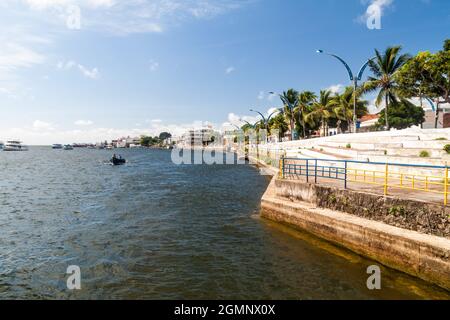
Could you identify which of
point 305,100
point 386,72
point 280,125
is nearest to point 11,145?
point 280,125

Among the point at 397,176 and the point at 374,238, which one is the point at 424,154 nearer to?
the point at 397,176

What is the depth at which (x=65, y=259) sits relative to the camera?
1171 cm

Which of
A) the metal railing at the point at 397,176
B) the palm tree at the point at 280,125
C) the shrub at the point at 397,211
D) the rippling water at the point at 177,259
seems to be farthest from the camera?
the palm tree at the point at 280,125

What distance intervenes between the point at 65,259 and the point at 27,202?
1618 cm

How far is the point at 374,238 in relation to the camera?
33.6 ft

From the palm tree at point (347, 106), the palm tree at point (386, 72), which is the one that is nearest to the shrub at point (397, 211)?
the palm tree at point (386, 72)

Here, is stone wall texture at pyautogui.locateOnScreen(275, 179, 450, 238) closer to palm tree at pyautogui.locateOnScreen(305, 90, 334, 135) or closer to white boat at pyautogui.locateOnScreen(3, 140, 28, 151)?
palm tree at pyautogui.locateOnScreen(305, 90, 334, 135)

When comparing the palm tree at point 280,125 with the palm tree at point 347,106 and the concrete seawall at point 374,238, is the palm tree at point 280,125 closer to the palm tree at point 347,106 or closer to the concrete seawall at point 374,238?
the palm tree at point 347,106

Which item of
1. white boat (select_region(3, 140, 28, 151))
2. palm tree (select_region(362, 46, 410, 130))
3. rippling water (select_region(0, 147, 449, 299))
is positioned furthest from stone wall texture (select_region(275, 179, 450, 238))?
white boat (select_region(3, 140, 28, 151))

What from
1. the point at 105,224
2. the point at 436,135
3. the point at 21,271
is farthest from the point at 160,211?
the point at 436,135

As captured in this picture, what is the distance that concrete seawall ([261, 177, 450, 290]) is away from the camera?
838 centimetres

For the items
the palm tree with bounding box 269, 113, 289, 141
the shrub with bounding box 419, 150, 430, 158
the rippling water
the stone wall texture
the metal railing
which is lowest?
the rippling water

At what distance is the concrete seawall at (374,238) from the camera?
838 cm
